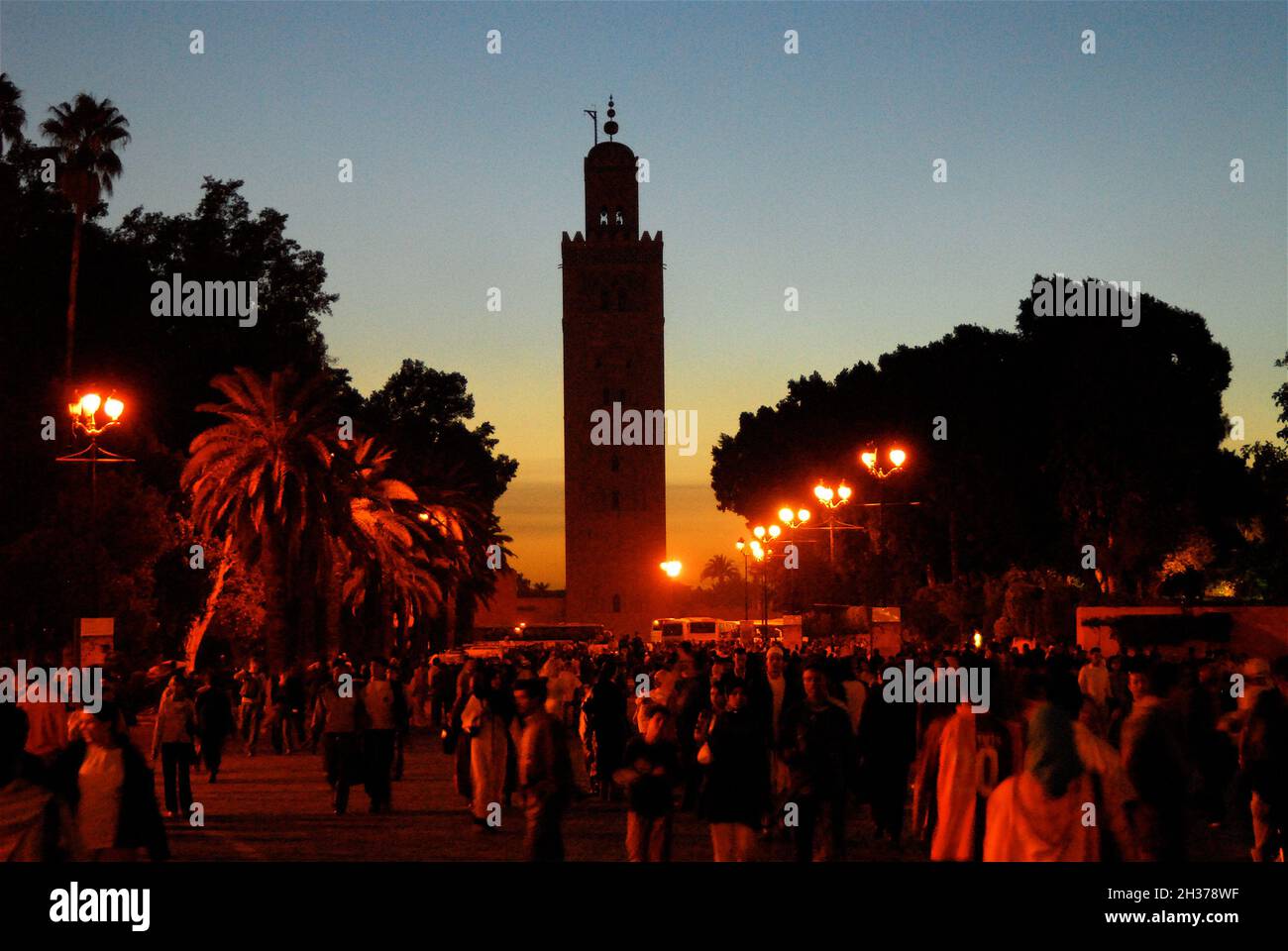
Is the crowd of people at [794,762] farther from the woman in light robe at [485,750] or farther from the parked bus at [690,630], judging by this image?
the parked bus at [690,630]

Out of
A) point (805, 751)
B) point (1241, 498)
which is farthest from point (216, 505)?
point (1241, 498)

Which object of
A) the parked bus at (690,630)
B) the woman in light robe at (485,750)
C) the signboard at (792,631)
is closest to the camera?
the woman in light robe at (485,750)

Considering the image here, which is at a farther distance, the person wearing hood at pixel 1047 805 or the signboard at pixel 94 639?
the signboard at pixel 94 639

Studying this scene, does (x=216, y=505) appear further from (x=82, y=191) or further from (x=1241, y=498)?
(x=1241, y=498)

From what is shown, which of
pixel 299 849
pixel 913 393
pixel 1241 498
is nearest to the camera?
pixel 299 849

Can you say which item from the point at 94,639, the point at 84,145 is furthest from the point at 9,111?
the point at 94,639

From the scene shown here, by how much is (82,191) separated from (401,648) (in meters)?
16.3

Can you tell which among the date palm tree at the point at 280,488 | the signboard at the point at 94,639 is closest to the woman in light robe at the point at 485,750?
the signboard at the point at 94,639

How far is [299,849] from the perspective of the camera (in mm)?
15398

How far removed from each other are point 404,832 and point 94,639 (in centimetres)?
1194

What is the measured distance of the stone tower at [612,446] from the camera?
337ft

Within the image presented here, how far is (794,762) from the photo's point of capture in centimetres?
1222

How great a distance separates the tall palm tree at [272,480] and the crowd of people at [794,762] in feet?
48.3

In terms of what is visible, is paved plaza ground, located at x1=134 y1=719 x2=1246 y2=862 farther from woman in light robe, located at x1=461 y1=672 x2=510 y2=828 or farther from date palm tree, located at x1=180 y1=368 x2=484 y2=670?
date palm tree, located at x1=180 y1=368 x2=484 y2=670
